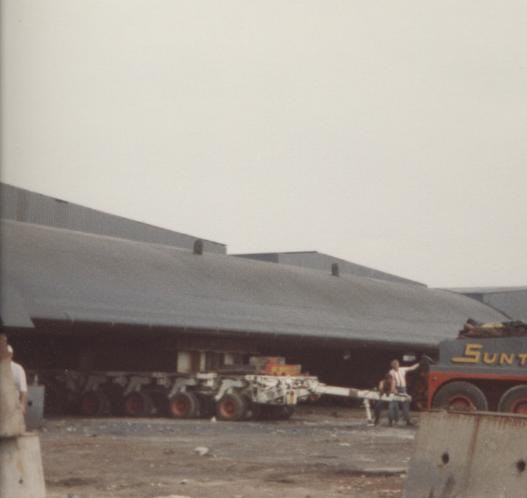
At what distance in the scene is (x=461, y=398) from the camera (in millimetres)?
23797

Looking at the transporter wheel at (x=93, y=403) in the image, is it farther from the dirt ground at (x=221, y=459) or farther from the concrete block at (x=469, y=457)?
the concrete block at (x=469, y=457)

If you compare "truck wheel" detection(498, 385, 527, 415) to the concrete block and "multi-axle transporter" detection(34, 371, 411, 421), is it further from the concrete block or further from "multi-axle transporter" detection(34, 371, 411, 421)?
the concrete block

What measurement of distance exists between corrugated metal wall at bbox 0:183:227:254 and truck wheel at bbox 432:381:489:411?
18.6m

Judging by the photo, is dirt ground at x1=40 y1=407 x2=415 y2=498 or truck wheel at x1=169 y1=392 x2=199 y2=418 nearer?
dirt ground at x1=40 y1=407 x2=415 y2=498

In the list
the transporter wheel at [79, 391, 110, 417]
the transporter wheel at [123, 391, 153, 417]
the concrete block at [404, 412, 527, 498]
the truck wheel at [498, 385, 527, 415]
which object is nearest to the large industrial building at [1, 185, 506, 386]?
the transporter wheel at [123, 391, 153, 417]

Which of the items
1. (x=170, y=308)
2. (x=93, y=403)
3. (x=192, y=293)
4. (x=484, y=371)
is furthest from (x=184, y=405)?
(x=484, y=371)

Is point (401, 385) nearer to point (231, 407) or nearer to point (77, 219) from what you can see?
point (231, 407)

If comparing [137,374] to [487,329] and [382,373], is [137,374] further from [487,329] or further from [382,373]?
[382,373]

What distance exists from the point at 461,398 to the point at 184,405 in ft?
33.2

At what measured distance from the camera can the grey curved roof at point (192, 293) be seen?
30.1 meters

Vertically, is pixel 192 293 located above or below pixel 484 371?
above

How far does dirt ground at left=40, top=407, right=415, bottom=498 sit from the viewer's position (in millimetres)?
13523

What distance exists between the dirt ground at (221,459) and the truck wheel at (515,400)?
230 cm

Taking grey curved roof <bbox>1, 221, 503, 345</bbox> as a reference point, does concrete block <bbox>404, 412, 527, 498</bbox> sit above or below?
below
